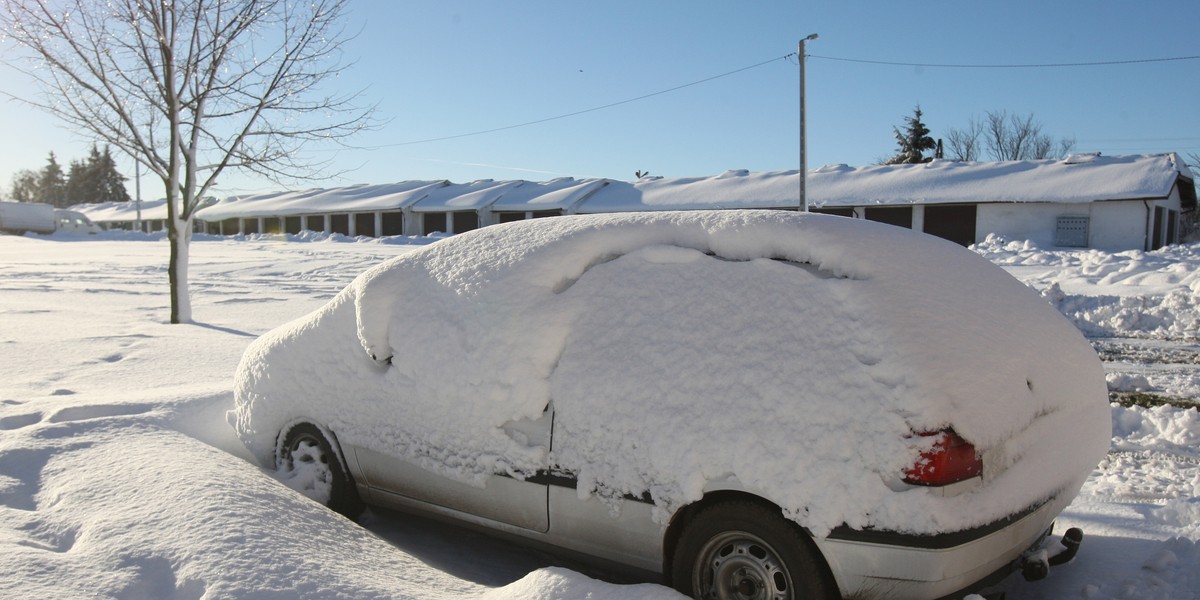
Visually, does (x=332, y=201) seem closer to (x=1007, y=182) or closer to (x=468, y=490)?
(x=1007, y=182)

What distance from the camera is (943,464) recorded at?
99.8 inches

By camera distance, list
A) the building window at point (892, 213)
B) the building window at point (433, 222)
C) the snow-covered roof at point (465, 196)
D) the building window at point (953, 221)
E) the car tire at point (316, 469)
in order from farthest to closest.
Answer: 1. the building window at point (433, 222)
2. the snow-covered roof at point (465, 196)
3. the building window at point (892, 213)
4. the building window at point (953, 221)
5. the car tire at point (316, 469)

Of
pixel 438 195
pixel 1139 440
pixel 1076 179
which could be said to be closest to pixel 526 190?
pixel 438 195

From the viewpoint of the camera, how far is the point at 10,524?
3.16 metres

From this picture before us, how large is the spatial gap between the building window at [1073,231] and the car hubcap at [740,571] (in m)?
28.9

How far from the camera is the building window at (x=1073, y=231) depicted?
27.2m

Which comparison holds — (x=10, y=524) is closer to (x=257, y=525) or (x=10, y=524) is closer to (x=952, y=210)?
(x=257, y=525)

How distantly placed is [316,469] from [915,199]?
91.8 ft

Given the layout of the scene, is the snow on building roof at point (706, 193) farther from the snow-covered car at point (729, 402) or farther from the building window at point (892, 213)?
the snow-covered car at point (729, 402)

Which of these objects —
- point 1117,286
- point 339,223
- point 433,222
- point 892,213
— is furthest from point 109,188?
point 1117,286

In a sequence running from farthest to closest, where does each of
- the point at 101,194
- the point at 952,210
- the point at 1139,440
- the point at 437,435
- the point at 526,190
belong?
the point at 101,194, the point at 526,190, the point at 952,210, the point at 1139,440, the point at 437,435

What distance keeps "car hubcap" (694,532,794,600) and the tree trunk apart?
406 inches

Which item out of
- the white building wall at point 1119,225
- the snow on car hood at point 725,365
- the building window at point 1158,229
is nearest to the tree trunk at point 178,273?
the snow on car hood at point 725,365

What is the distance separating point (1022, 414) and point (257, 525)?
9.64ft
